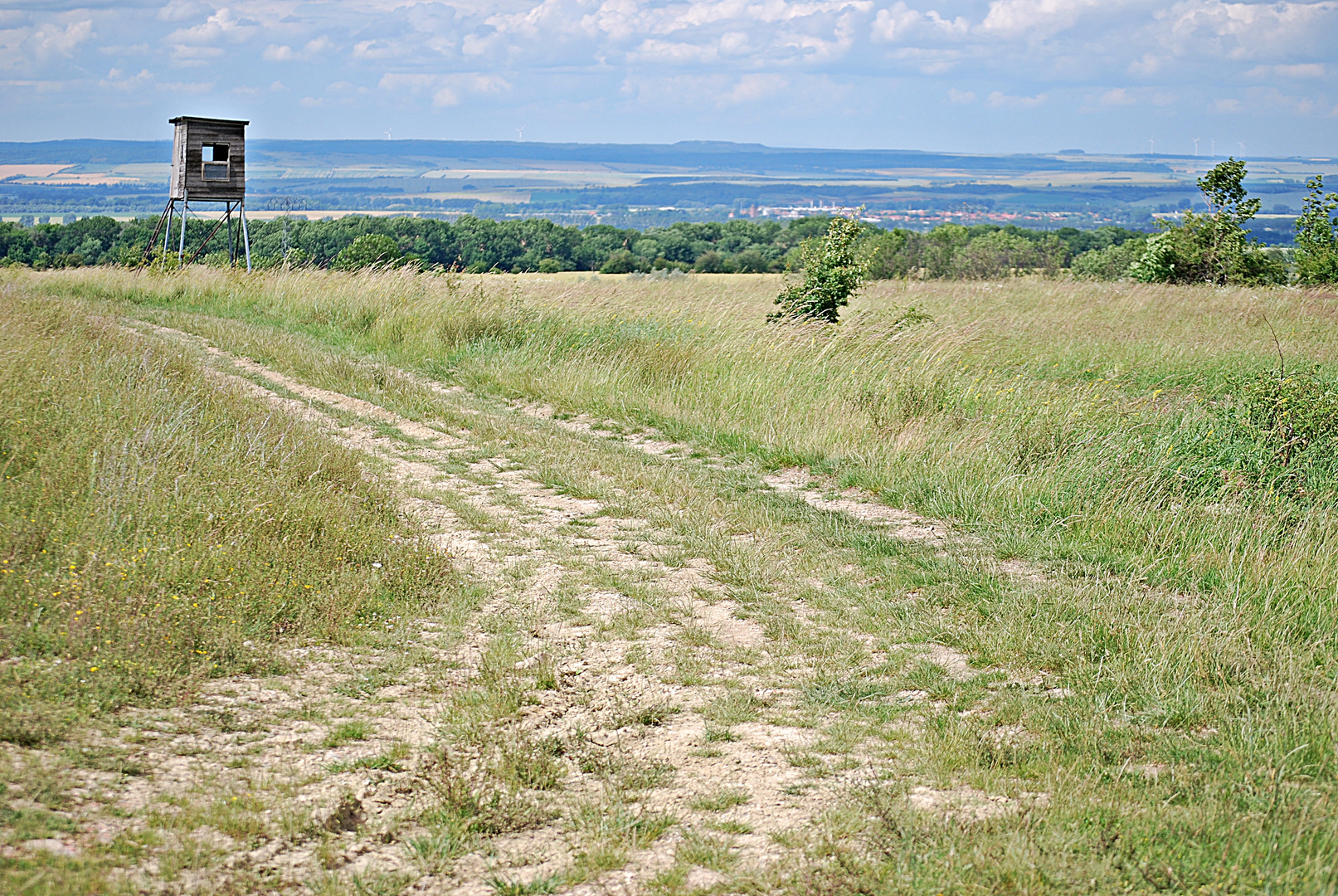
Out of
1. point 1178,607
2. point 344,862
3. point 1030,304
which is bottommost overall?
point 344,862

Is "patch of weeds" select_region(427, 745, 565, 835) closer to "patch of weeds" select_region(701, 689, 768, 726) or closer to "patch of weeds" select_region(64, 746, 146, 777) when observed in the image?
"patch of weeds" select_region(701, 689, 768, 726)

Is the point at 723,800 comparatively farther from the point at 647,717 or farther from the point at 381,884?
the point at 381,884

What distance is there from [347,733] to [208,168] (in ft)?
86.2

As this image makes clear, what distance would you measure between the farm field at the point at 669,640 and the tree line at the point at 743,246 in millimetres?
6301

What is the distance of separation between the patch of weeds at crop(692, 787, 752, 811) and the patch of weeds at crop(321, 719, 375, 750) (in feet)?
4.21

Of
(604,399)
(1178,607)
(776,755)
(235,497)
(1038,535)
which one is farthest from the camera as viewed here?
(604,399)

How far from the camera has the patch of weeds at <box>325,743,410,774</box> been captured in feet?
11.0

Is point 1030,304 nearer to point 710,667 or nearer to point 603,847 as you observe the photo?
point 710,667

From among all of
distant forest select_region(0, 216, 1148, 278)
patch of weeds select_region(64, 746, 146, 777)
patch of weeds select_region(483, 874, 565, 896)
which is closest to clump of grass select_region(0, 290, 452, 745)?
patch of weeds select_region(64, 746, 146, 777)

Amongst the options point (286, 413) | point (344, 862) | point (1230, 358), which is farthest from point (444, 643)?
point (1230, 358)

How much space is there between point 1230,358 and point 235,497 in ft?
41.4

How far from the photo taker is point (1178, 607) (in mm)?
4883

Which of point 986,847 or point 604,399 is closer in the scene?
point 986,847

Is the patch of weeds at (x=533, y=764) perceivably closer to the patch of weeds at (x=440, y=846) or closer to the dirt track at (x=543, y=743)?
the dirt track at (x=543, y=743)
